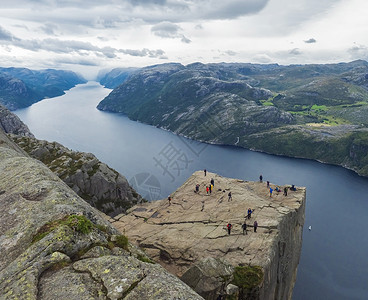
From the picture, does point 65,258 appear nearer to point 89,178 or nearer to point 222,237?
point 222,237

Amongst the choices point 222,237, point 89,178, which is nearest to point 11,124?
point 89,178

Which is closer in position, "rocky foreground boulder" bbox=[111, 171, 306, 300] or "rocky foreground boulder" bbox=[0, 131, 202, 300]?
"rocky foreground boulder" bbox=[0, 131, 202, 300]

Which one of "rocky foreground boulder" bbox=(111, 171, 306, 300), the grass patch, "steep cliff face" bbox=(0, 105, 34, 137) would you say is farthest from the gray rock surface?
"steep cliff face" bbox=(0, 105, 34, 137)

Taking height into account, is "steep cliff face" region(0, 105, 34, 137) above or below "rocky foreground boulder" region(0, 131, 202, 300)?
below

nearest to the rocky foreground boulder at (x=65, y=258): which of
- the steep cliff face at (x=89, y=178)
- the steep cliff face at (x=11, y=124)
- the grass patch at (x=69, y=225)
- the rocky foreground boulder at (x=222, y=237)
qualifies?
the grass patch at (x=69, y=225)

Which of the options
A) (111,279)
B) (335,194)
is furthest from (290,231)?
(335,194)

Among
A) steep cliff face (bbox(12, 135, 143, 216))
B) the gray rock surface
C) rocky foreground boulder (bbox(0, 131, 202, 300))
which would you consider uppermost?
rocky foreground boulder (bbox(0, 131, 202, 300))

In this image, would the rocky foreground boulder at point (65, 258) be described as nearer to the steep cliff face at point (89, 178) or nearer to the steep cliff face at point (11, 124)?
the steep cliff face at point (89, 178)

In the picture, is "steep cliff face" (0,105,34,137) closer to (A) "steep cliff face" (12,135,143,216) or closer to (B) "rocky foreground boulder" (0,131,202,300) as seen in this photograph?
(A) "steep cliff face" (12,135,143,216)
